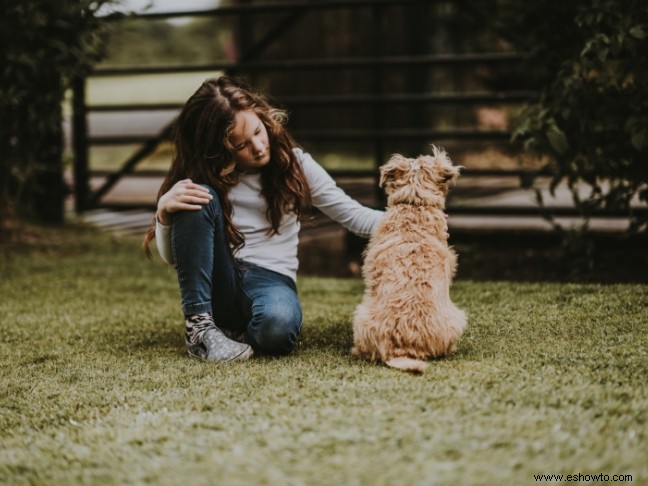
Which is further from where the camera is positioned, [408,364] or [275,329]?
[275,329]

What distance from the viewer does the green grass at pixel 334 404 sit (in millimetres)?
1957

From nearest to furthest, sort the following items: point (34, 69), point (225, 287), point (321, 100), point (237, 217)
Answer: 1. point (225, 287)
2. point (237, 217)
3. point (34, 69)
4. point (321, 100)

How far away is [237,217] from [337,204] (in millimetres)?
435

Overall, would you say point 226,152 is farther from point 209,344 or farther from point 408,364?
point 408,364

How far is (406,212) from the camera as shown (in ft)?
9.76

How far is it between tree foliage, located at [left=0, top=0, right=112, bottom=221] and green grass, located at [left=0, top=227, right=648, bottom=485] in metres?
2.20

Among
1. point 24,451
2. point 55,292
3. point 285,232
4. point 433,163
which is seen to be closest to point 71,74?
point 55,292

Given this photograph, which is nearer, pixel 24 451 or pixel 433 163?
pixel 24 451

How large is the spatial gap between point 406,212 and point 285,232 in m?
0.67

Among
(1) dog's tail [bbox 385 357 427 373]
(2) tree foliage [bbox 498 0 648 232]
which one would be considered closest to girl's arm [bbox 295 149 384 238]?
(1) dog's tail [bbox 385 357 427 373]

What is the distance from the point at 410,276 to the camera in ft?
9.26

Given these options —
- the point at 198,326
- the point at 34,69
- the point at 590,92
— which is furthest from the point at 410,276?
the point at 34,69

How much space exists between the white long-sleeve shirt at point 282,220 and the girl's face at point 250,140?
184mm

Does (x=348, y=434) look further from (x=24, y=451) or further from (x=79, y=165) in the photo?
(x=79, y=165)
